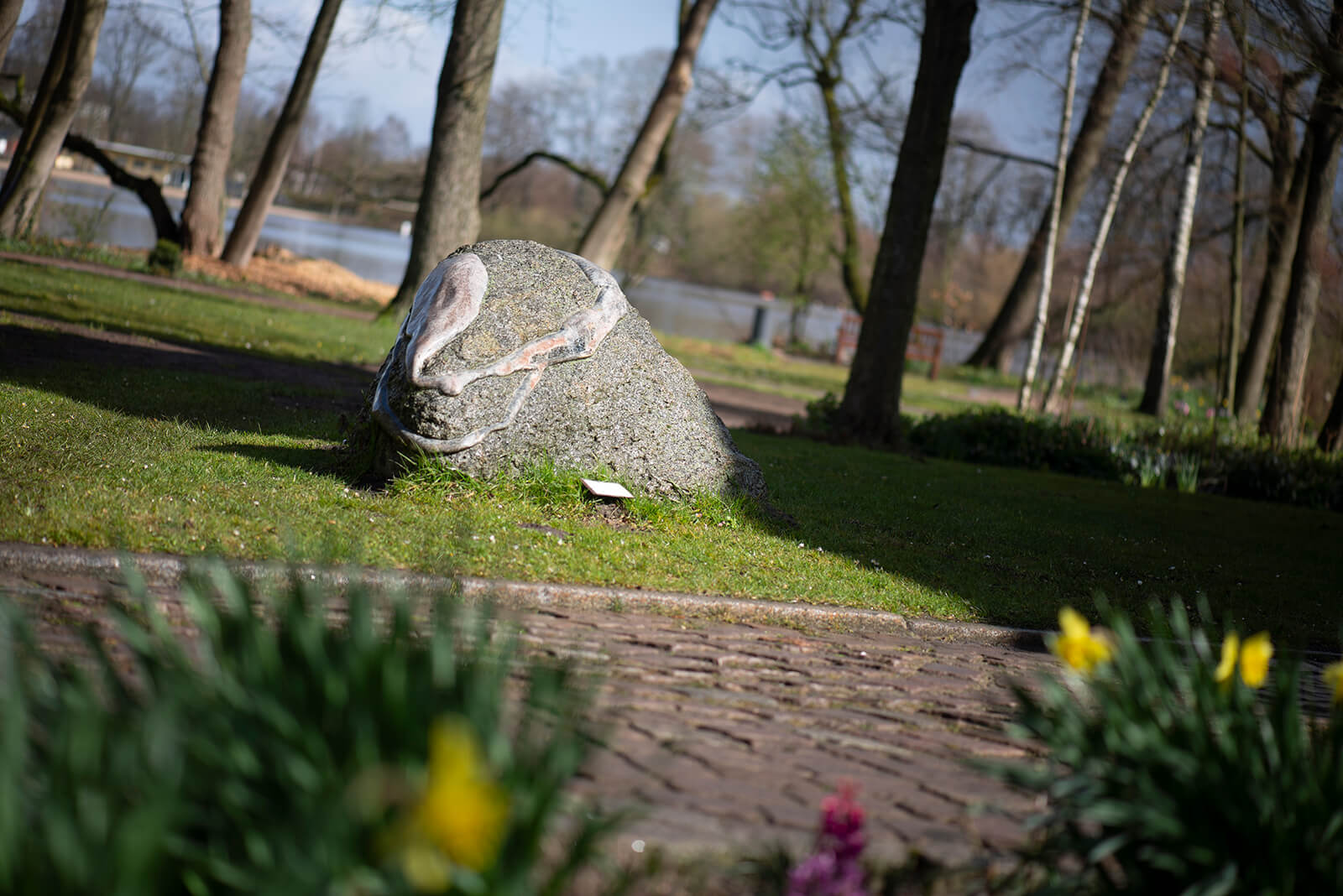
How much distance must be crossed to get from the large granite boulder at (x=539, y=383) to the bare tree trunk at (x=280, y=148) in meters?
17.0

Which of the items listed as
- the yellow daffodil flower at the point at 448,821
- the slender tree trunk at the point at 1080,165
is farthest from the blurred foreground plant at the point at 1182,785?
the slender tree trunk at the point at 1080,165

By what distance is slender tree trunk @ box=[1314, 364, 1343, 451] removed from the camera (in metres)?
14.6

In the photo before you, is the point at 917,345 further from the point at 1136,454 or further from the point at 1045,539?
the point at 1045,539

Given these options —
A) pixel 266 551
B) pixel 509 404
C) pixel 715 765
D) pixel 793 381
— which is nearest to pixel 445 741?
pixel 715 765

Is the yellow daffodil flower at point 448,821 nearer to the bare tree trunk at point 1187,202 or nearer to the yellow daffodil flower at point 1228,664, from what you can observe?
the yellow daffodil flower at point 1228,664

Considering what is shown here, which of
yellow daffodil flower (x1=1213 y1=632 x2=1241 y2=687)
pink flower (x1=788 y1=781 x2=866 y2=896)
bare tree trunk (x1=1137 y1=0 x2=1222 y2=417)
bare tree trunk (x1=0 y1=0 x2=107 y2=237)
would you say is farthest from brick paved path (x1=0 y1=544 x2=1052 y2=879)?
bare tree trunk (x1=0 y1=0 x2=107 y2=237)

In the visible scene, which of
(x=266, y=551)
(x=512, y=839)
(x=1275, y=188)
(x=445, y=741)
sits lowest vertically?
(x=266, y=551)

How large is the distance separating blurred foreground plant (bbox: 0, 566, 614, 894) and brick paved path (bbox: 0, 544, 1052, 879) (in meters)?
0.43

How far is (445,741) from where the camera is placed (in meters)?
1.73

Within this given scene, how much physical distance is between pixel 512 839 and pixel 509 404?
4943 mm

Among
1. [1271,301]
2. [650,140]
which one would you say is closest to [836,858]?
[650,140]

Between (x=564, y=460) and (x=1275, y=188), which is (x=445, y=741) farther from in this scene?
(x=1275, y=188)

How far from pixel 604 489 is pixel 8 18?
48.3 feet

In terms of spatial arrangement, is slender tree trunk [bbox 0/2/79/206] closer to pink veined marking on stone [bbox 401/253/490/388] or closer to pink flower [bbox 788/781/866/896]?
pink veined marking on stone [bbox 401/253/490/388]
